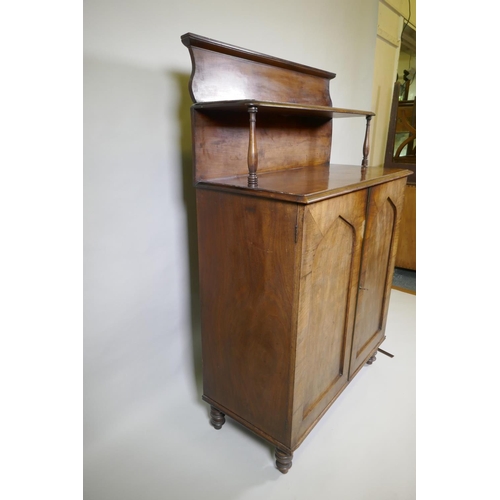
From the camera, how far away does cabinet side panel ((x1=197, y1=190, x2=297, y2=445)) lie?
1.18m

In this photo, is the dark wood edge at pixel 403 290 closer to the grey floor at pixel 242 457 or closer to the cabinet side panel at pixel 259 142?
the grey floor at pixel 242 457

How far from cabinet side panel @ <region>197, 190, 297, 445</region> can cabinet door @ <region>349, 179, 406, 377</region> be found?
0.55 m

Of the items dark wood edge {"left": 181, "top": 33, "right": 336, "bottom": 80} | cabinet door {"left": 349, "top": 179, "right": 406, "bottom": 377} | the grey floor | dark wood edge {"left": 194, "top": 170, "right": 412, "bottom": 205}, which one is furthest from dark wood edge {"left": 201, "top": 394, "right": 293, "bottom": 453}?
dark wood edge {"left": 181, "top": 33, "right": 336, "bottom": 80}

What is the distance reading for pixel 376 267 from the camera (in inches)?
70.4

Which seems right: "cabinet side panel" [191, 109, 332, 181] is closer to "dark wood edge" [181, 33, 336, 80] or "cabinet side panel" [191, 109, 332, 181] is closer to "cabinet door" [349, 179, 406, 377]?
"dark wood edge" [181, 33, 336, 80]

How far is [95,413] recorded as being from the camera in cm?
150

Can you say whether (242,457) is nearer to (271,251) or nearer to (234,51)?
(271,251)

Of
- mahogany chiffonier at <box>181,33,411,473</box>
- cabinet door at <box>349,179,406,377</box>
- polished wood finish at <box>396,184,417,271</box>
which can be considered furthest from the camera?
polished wood finish at <box>396,184,417,271</box>

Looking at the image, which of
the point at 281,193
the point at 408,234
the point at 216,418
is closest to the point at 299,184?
the point at 281,193

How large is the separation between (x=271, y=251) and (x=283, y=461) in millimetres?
889

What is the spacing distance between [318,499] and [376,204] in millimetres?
1223
